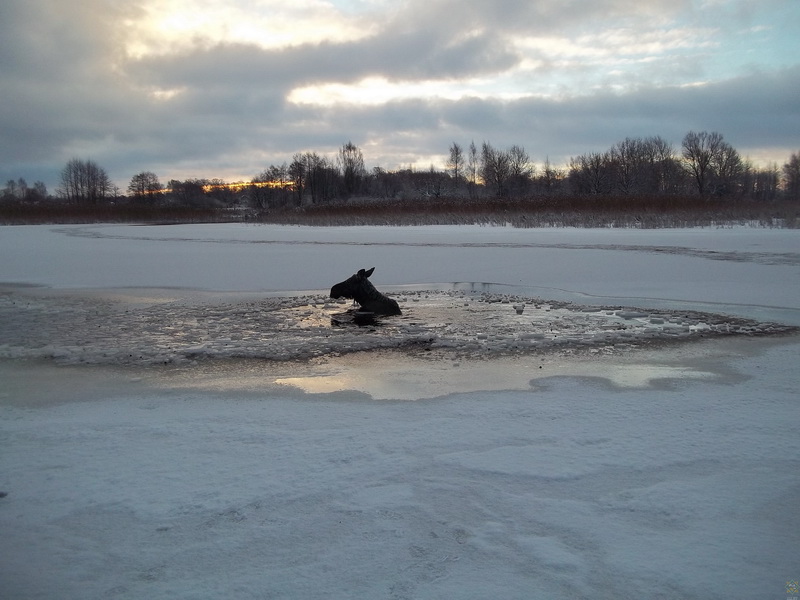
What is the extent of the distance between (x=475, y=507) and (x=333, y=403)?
1789 millimetres

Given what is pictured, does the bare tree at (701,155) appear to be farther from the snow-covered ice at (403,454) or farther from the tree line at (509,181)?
the snow-covered ice at (403,454)

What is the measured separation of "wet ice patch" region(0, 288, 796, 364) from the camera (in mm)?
6176

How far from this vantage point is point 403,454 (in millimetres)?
3475

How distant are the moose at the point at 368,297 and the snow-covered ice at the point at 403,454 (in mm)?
386

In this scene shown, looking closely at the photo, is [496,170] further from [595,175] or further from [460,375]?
[460,375]

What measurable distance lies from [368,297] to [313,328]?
1470mm

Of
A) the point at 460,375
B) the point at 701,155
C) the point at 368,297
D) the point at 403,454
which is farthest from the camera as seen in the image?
the point at 701,155

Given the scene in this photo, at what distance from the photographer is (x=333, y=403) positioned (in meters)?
4.43

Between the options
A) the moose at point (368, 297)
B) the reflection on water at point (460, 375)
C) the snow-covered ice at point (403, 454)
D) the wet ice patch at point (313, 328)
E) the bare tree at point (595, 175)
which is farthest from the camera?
the bare tree at point (595, 175)

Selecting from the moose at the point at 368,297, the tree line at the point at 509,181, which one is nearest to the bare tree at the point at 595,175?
the tree line at the point at 509,181

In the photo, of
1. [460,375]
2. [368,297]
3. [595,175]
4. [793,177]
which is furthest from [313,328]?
[793,177]

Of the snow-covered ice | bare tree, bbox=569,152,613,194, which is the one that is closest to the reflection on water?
the snow-covered ice

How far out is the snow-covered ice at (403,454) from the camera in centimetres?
241

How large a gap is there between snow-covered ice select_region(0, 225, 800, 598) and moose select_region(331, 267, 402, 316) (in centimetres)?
39
